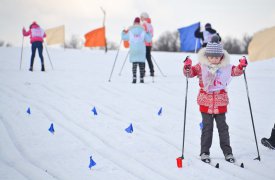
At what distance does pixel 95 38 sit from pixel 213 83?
12576mm

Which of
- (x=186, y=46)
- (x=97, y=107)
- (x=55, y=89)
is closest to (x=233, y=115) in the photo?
(x=97, y=107)

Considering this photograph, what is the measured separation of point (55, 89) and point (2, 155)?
4867mm

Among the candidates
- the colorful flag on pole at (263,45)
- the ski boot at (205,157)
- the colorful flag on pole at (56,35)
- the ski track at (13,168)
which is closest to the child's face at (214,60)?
the ski boot at (205,157)

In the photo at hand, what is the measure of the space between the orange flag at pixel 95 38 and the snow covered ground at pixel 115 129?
16.6 feet

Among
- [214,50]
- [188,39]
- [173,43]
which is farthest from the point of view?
[173,43]

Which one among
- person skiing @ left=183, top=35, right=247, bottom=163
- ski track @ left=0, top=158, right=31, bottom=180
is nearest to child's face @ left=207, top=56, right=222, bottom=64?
person skiing @ left=183, top=35, right=247, bottom=163

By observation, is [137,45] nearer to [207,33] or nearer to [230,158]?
[207,33]

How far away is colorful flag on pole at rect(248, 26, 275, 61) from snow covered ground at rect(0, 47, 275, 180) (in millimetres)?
1370

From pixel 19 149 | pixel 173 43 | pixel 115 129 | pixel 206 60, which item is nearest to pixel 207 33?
pixel 115 129

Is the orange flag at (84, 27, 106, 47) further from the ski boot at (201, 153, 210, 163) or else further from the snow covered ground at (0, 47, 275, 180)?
the ski boot at (201, 153, 210, 163)

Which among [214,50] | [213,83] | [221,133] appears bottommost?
[221,133]

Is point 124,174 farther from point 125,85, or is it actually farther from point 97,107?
point 125,85

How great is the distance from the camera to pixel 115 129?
658 cm

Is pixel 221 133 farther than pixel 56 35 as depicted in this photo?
No
